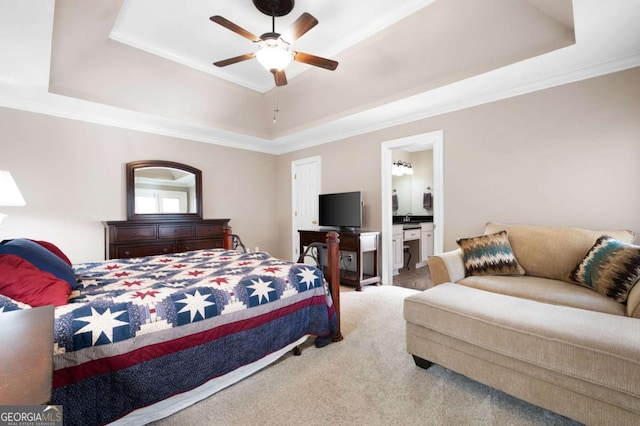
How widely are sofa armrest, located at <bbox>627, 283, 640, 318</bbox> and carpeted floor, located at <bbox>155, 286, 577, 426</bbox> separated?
2.48 ft

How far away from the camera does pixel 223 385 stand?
73.2 inches

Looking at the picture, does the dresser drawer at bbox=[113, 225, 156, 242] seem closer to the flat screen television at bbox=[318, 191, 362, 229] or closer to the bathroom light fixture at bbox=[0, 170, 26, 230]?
the bathroom light fixture at bbox=[0, 170, 26, 230]

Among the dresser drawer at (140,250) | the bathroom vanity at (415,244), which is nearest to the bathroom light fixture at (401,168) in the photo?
the bathroom vanity at (415,244)

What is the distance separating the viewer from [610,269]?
2004mm

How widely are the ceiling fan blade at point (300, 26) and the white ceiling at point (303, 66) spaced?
60 cm

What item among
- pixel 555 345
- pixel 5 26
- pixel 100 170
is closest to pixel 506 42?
pixel 555 345

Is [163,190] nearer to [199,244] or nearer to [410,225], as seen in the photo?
[199,244]

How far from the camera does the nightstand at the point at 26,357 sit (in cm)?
49

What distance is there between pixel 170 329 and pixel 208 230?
3253 mm

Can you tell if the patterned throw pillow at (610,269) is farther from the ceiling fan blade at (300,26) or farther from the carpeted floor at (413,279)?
the ceiling fan blade at (300,26)

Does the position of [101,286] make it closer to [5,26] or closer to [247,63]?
[5,26]

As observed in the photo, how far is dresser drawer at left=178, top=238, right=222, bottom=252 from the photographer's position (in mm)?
4332

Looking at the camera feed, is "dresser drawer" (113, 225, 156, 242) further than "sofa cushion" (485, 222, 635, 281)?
Yes

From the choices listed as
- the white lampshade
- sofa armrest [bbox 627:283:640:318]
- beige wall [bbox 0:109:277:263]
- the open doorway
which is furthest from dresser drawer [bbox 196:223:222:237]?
sofa armrest [bbox 627:283:640:318]
